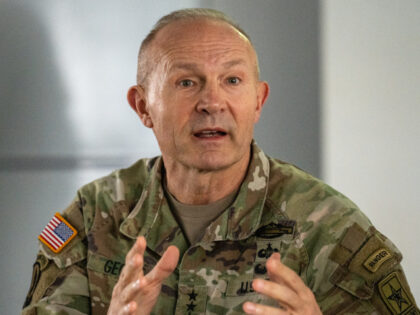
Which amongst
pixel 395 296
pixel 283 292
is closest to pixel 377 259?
pixel 395 296

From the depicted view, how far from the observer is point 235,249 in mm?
1680

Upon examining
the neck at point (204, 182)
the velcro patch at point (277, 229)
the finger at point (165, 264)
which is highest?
the neck at point (204, 182)

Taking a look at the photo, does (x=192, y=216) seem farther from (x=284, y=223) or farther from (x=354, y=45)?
(x=354, y=45)

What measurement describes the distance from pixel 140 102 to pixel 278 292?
2.61 ft

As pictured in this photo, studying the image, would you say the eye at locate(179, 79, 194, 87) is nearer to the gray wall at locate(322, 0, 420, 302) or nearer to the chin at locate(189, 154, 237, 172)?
the chin at locate(189, 154, 237, 172)

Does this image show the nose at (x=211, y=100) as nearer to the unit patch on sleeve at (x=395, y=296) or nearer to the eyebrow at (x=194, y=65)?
the eyebrow at (x=194, y=65)

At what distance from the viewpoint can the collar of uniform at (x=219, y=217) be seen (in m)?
1.68

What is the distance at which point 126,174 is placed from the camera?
1.95 m

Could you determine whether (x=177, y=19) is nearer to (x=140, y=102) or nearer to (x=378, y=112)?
(x=140, y=102)

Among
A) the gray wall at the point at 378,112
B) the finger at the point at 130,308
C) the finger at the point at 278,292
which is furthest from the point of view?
the gray wall at the point at 378,112

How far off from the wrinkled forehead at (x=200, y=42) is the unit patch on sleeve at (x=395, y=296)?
0.61m

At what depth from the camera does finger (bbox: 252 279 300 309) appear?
126 cm

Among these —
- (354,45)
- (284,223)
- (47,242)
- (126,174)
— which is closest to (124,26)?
(354,45)

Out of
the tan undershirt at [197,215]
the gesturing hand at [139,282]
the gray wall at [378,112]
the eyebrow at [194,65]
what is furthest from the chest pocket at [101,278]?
the gray wall at [378,112]
